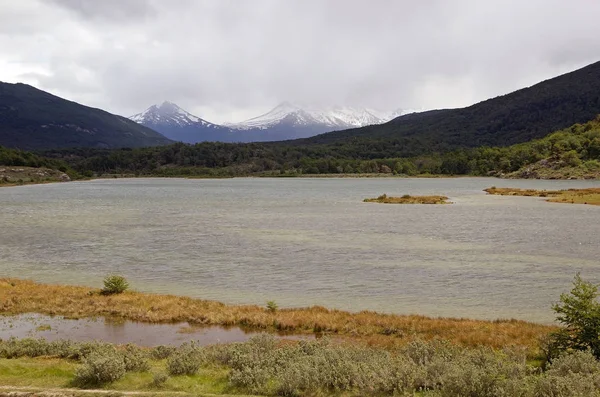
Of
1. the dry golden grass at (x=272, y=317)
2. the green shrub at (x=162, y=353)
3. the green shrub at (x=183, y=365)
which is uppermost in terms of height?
the green shrub at (x=183, y=365)

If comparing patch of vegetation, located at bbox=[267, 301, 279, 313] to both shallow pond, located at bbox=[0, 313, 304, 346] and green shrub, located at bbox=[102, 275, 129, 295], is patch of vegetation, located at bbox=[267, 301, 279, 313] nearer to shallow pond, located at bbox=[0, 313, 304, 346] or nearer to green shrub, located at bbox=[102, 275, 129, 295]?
shallow pond, located at bbox=[0, 313, 304, 346]

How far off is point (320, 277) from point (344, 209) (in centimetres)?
5974

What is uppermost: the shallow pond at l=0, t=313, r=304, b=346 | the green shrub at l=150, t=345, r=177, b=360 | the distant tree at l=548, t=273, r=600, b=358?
the distant tree at l=548, t=273, r=600, b=358

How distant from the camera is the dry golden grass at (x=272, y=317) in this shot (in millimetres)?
22328

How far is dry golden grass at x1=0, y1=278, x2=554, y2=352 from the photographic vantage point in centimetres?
2233

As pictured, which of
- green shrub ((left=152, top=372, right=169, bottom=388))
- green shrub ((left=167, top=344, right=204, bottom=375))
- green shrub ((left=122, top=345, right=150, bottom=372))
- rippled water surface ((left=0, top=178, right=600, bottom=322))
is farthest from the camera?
rippled water surface ((left=0, top=178, right=600, bottom=322))

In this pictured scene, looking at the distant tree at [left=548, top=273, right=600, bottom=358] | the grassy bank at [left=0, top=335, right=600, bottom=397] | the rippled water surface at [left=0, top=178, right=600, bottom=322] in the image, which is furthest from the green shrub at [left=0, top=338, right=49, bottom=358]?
the distant tree at [left=548, top=273, right=600, bottom=358]

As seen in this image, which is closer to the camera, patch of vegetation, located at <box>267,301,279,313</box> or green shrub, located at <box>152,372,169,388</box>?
green shrub, located at <box>152,372,169,388</box>

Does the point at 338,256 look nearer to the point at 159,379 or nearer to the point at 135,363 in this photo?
the point at 135,363

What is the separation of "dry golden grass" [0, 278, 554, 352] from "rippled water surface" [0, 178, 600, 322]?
9.48ft

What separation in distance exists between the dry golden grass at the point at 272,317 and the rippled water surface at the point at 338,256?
9.48 feet

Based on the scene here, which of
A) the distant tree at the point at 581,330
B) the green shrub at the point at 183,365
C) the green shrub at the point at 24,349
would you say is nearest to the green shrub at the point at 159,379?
the green shrub at the point at 183,365

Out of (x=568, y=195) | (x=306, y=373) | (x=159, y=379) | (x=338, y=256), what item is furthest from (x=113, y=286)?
(x=568, y=195)

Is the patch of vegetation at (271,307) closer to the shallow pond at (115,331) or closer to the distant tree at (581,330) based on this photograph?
the shallow pond at (115,331)
